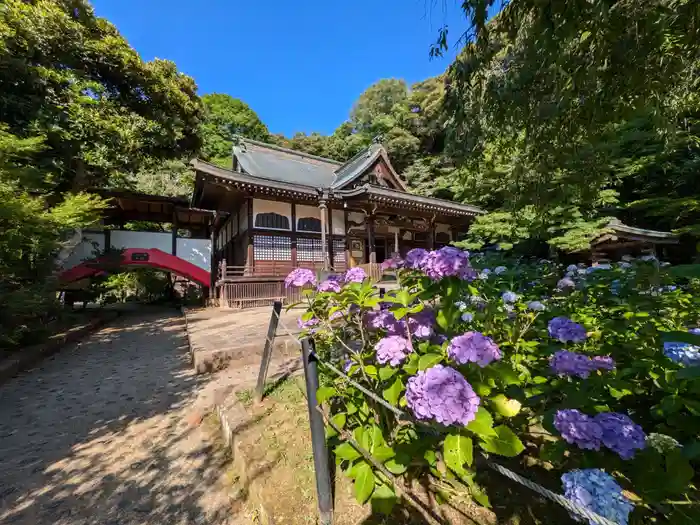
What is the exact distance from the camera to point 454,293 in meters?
1.34

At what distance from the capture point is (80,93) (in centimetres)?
897

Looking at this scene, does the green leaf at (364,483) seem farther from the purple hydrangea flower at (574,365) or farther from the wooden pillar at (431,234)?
the wooden pillar at (431,234)

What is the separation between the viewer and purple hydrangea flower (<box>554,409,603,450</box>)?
90 cm

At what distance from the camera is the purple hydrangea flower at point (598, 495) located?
0.67 meters

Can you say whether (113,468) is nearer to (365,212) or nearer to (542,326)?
(542,326)

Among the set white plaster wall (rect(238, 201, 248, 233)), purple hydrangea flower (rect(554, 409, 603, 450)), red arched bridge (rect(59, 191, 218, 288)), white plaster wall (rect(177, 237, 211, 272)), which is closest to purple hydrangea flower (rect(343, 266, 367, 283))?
purple hydrangea flower (rect(554, 409, 603, 450))

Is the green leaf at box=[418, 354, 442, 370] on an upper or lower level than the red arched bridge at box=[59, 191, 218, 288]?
lower

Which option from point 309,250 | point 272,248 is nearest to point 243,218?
point 272,248

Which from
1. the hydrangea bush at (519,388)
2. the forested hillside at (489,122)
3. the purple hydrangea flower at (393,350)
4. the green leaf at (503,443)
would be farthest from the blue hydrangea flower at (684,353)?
the forested hillside at (489,122)

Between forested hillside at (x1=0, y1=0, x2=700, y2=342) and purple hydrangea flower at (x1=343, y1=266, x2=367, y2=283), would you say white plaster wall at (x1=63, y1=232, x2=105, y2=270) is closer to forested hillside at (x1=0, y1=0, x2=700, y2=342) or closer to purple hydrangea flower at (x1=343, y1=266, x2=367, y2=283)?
forested hillside at (x1=0, y1=0, x2=700, y2=342)

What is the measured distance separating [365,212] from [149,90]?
28.8 feet

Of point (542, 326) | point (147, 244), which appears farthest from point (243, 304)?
point (542, 326)

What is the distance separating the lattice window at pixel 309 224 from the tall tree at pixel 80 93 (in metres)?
5.64

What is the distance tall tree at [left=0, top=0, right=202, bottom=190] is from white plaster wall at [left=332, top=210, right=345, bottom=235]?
260 inches
